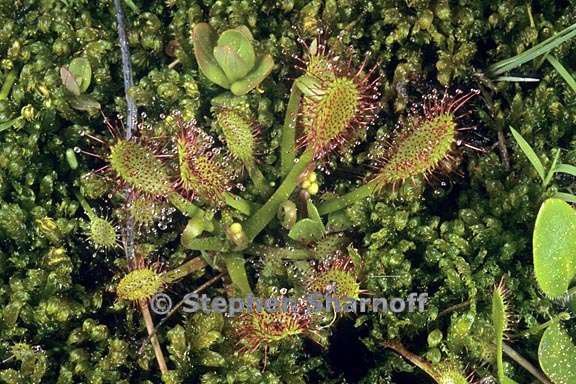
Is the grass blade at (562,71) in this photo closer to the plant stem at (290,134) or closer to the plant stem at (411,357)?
the plant stem at (290,134)

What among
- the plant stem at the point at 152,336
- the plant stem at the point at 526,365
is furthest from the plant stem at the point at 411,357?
the plant stem at the point at 152,336

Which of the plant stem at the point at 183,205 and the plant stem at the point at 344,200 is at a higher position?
the plant stem at the point at 183,205

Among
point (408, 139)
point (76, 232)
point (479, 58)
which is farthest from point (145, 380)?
point (479, 58)

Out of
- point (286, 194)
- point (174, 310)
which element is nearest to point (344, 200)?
point (286, 194)

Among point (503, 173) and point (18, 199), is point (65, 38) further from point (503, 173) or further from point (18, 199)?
point (503, 173)

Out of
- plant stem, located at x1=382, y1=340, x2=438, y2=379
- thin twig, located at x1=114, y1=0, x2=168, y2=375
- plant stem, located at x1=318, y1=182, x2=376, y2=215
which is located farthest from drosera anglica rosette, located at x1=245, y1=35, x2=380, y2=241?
plant stem, located at x1=382, y1=340, x2=438, y2=379
